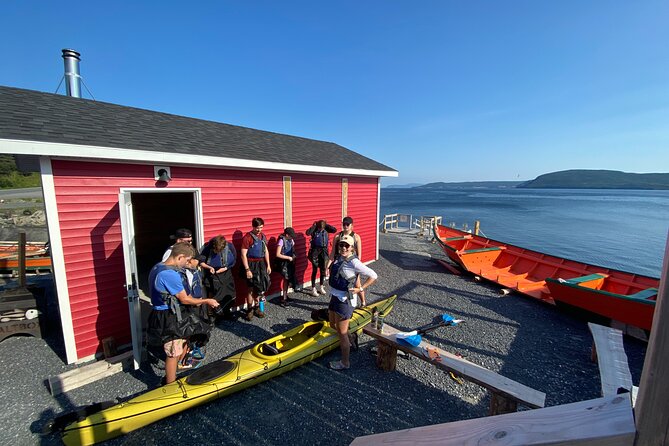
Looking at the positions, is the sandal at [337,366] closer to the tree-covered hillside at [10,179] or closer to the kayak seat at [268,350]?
the kayak seat at [268,350]

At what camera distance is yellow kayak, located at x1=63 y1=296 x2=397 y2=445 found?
317 centimetres

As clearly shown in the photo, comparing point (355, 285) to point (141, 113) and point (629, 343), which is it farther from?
point (141, 113)

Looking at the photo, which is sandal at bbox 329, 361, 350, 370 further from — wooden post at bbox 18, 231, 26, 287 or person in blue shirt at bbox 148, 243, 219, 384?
wooden post at bbox 18, 231, 26, 287

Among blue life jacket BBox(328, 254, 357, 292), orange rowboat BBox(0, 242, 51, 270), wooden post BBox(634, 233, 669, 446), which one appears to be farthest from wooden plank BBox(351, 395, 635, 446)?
orange rowboat BBox(0, 242, 51, 270)

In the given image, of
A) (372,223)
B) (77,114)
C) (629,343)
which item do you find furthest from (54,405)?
(629,343)

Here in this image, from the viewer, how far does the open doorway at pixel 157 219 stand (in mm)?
10273

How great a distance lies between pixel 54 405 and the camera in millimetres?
3791

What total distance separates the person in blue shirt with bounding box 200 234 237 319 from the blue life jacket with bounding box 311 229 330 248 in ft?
7.24

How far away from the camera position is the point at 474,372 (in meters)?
3.67

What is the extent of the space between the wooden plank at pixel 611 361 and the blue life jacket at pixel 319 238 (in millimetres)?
5359

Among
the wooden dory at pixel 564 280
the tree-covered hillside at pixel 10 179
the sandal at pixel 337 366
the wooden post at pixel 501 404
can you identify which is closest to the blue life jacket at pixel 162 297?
the sandal at pixel 337 366

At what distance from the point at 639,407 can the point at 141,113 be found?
9016 mm

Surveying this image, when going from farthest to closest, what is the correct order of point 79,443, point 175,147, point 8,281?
point 8,281 < point 175,147 < point 79,443

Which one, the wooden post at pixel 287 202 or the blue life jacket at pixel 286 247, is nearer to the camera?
the blue life jacket at pixel 286 247
